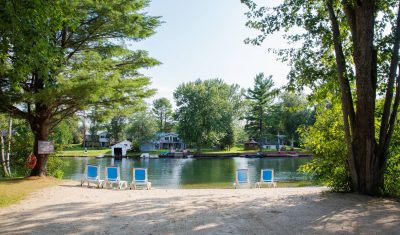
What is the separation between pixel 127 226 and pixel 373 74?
24.0ft

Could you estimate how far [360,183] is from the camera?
9219mm

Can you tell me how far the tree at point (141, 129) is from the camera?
73.0 m

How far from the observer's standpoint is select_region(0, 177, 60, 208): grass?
9.34m

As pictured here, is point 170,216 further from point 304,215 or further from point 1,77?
point 1,77

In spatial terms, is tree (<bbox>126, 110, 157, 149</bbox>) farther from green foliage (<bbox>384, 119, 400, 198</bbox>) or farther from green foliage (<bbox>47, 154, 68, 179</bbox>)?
green foliage (<bbox>384, 119, 400, 198</bbox>)

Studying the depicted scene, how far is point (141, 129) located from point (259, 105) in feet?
82.3

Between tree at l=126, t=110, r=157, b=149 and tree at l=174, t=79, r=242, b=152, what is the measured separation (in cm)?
856

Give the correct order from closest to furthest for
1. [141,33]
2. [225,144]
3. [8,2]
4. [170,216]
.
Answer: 1. [8,2]
2. [170,216]
3. [141,33]
4. [225,144]

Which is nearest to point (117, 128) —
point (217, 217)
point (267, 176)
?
point (267, 176)

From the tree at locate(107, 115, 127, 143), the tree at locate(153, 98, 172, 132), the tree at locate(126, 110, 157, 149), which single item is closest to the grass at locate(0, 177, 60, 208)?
the tree at locate(126, 110, 157, 149)

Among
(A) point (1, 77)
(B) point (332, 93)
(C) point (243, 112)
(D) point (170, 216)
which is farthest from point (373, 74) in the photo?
(C) point (243, 112)

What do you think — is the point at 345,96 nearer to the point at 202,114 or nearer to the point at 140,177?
the point at 140,177

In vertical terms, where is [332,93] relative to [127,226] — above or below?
above

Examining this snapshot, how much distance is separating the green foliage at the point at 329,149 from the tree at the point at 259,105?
57918mm
